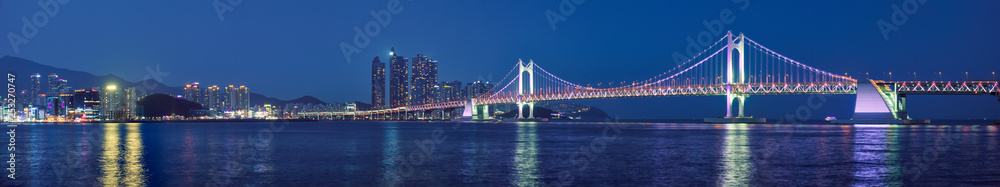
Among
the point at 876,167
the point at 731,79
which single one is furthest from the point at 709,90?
the point at 876,167

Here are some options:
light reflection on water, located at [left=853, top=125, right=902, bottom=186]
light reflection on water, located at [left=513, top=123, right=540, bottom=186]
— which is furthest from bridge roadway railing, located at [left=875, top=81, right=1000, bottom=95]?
light reflection on water, located at [left=513, top=123, right=540, bottom=186]

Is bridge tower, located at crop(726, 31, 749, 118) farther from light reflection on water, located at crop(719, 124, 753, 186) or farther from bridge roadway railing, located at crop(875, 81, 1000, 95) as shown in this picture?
light reflection on water, located at crop(719, 124, 753, 186)

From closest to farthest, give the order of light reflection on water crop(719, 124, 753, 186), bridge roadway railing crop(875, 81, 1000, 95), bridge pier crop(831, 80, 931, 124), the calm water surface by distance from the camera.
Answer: light reflection on water crop(719, 124, 753, 186), the calm water surface, bridge pier crop(831, 80, 931, 124), bridge roadway railing crop(875, 81, 1000, 95)

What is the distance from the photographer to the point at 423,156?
2375cm

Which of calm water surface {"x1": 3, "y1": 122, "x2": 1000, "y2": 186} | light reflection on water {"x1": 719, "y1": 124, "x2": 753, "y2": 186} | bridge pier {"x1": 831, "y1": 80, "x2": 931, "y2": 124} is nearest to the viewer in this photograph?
light reflection on water {"x1": 719, "y1": 124, "x2": 753, "y2": 186}

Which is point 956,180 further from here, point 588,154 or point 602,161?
point 588,154

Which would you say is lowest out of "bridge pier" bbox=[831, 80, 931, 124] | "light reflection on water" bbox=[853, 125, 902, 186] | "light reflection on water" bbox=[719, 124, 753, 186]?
"light reflection on water" bbox=[853, 125, 902, 186]

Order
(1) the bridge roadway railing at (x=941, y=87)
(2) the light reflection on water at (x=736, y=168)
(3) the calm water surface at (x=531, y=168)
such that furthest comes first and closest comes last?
(1) the bridge roadway railing at (x=941, y=87)
(3) the calm water surface at (x=531, y=168)
(2) the light reflection on water at (x=736, y=168)

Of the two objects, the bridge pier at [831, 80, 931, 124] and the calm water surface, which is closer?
the calm water surface

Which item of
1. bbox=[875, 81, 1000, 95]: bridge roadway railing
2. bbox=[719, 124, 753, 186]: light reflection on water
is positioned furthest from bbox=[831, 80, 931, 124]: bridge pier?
bbox=[719, 124, 753, 186]: light reflection on water

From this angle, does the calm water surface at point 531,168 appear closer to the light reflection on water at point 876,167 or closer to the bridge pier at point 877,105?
the light reflection on water at point 876,167

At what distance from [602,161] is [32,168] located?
15699 millimetres

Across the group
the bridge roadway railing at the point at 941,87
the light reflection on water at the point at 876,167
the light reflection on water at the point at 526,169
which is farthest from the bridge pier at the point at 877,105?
the light reflection on water at the point at 526,169

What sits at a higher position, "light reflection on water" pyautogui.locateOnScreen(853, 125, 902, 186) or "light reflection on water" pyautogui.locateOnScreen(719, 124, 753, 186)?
"light reflection on water" pyautogui.locateOnScreen(719, 124, 753, 186)
